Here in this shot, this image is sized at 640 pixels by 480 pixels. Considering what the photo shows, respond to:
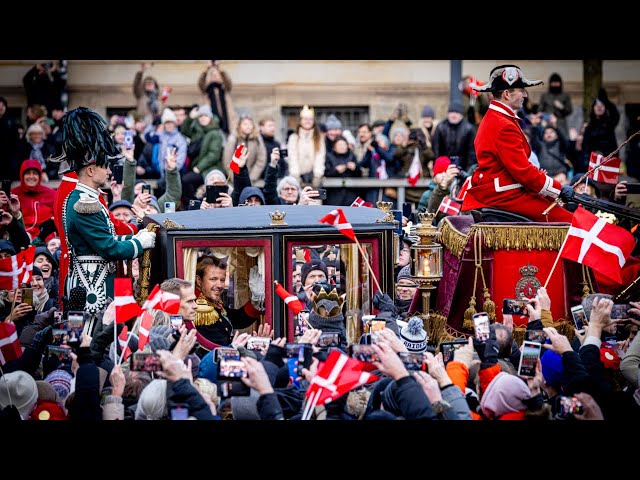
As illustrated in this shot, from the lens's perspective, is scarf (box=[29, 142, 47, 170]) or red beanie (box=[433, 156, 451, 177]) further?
scarf (box=[29, 142, 47, 170])

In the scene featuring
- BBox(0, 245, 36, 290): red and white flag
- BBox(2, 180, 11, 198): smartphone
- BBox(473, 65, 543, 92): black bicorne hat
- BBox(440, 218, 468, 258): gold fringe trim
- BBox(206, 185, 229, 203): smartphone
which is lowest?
BBox(0, 245, 36, 290): red and white flag

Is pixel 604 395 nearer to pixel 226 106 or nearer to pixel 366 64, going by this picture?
pixel 226 106

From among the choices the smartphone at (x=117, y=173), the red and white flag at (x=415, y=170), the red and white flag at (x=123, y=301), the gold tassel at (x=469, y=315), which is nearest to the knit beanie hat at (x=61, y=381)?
the red and white flag at (x=123, y=301)

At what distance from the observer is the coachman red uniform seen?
9070mm

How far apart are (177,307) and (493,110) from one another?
3.08m

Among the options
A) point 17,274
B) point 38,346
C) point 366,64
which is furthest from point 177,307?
point 366,64

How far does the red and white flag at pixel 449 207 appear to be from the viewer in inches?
445

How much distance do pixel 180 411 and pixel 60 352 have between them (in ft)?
4.08

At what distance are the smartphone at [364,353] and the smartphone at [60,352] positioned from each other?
181cm

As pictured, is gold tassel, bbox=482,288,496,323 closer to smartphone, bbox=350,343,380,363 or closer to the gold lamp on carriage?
the gold lamp on carriage

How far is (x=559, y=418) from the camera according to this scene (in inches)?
268

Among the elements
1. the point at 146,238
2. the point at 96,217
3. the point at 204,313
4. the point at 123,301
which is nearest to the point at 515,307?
the point at 204,313

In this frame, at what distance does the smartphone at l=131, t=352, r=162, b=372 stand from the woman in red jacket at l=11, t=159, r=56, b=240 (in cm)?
579

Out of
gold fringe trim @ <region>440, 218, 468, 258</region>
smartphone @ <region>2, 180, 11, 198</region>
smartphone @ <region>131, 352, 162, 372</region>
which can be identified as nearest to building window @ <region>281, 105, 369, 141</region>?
smartphone @ <region>2, 180, 11, 198</region>
